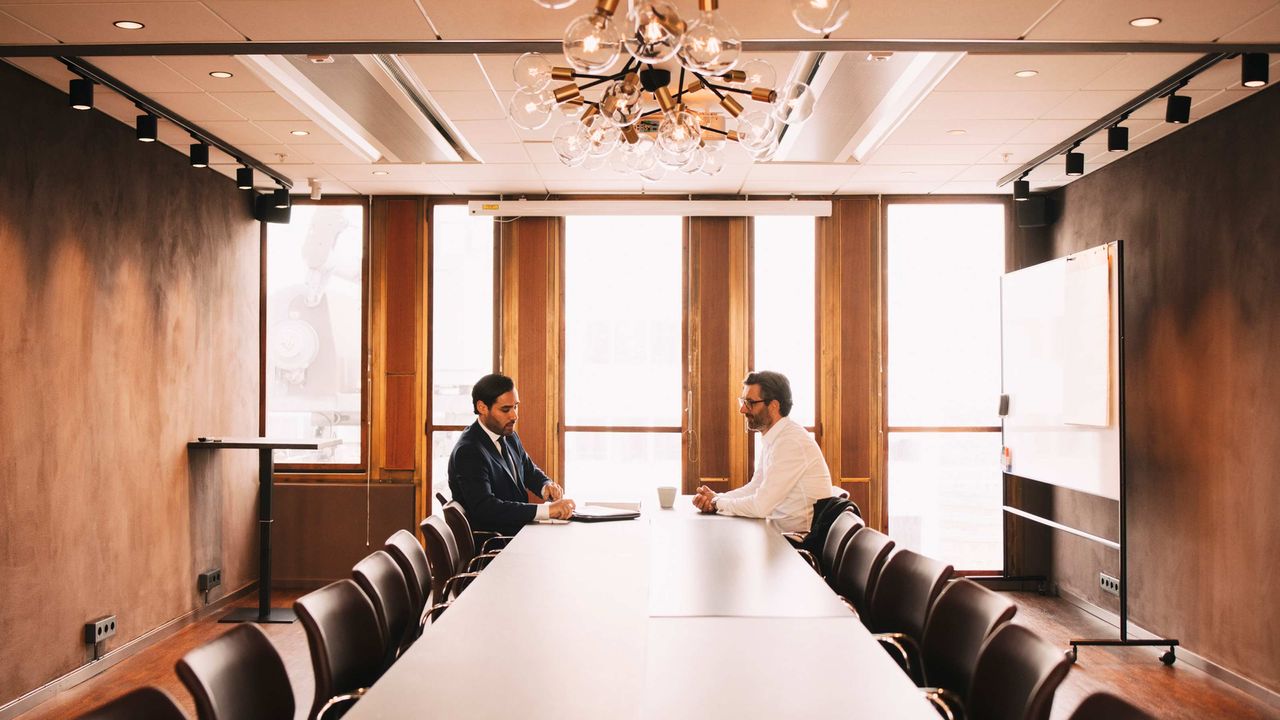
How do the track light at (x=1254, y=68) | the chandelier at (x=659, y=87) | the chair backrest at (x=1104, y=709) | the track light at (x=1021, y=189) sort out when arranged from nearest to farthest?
the chair backrest at (x=1104, y=709) < the chandelier at (x=659, y=87) < the track light at (x=1254, y=68) < the track light at (x=1021, y=189)

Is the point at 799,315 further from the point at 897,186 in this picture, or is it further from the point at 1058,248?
the point at 1058,248

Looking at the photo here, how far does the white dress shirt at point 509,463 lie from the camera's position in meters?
4.42

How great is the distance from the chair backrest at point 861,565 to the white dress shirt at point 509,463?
1519mm

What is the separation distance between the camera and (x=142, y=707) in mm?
1759

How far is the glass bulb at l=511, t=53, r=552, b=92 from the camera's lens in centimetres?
312

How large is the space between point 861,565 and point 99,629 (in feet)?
13.7

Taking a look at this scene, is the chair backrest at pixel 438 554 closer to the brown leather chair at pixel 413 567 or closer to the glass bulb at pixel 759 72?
the brown leather chair at pixel 413 567

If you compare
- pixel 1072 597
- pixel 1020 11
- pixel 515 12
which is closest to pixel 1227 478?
pixel 1072 597

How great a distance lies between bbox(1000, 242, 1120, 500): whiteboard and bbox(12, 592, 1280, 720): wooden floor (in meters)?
1.00

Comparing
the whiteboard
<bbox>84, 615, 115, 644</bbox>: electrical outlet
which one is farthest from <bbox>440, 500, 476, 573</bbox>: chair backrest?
the whiteboard

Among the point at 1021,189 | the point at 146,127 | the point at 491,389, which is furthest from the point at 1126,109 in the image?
the point at 146,127

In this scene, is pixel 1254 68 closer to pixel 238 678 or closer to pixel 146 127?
pixel 238 678

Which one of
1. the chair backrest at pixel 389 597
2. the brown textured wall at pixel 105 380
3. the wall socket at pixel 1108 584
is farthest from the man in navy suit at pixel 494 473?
the wall socket at pixel 1108 584

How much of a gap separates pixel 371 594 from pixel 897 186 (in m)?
5.26
